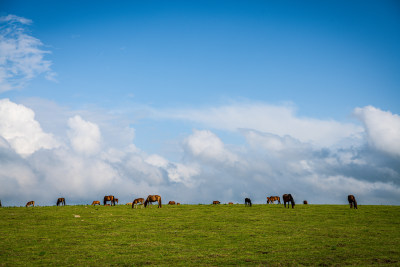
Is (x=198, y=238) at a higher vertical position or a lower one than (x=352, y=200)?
lower

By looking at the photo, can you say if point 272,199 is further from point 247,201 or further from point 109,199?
point 109,199

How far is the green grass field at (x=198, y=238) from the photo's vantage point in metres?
20.7

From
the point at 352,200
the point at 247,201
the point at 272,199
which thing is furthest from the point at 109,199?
the point at 352,200

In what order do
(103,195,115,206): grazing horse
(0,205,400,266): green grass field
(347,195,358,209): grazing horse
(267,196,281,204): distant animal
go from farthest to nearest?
1. (267,196,281,204): distant animal
2. (103,195,115,206): grazing horse
3. (347,195,358,209): grazing horse
4. (0,205,400,266): green grass field

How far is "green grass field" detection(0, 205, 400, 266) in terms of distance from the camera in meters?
20.7

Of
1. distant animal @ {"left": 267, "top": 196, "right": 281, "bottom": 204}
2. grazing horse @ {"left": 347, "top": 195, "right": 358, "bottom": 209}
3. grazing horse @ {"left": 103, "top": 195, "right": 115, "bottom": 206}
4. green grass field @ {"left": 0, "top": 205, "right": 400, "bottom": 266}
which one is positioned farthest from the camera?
distant animal @ {"left": 267, "top": 196, "right": 281, "bottom": 204}

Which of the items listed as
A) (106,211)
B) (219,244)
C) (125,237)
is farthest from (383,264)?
(106,211)

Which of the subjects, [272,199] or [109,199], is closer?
[109,199]

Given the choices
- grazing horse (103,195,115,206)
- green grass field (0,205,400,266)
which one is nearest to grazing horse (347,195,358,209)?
green grass field (0,205,400,266)

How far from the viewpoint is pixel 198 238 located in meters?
27.3

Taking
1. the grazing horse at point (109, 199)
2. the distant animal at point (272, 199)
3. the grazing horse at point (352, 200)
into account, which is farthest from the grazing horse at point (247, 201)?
the grazing horse at point (109, 199)

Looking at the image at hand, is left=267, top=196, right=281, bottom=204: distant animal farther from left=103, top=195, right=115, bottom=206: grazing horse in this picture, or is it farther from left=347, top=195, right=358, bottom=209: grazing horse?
left=103, top=195, right=115, bottom=206: grazing horse

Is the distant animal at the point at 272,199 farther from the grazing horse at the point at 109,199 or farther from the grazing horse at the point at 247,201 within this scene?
the grazing horse at the point at 109,199

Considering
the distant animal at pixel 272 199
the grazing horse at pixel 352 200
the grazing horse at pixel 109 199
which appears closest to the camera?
the grazing horse at pixel 352 200
